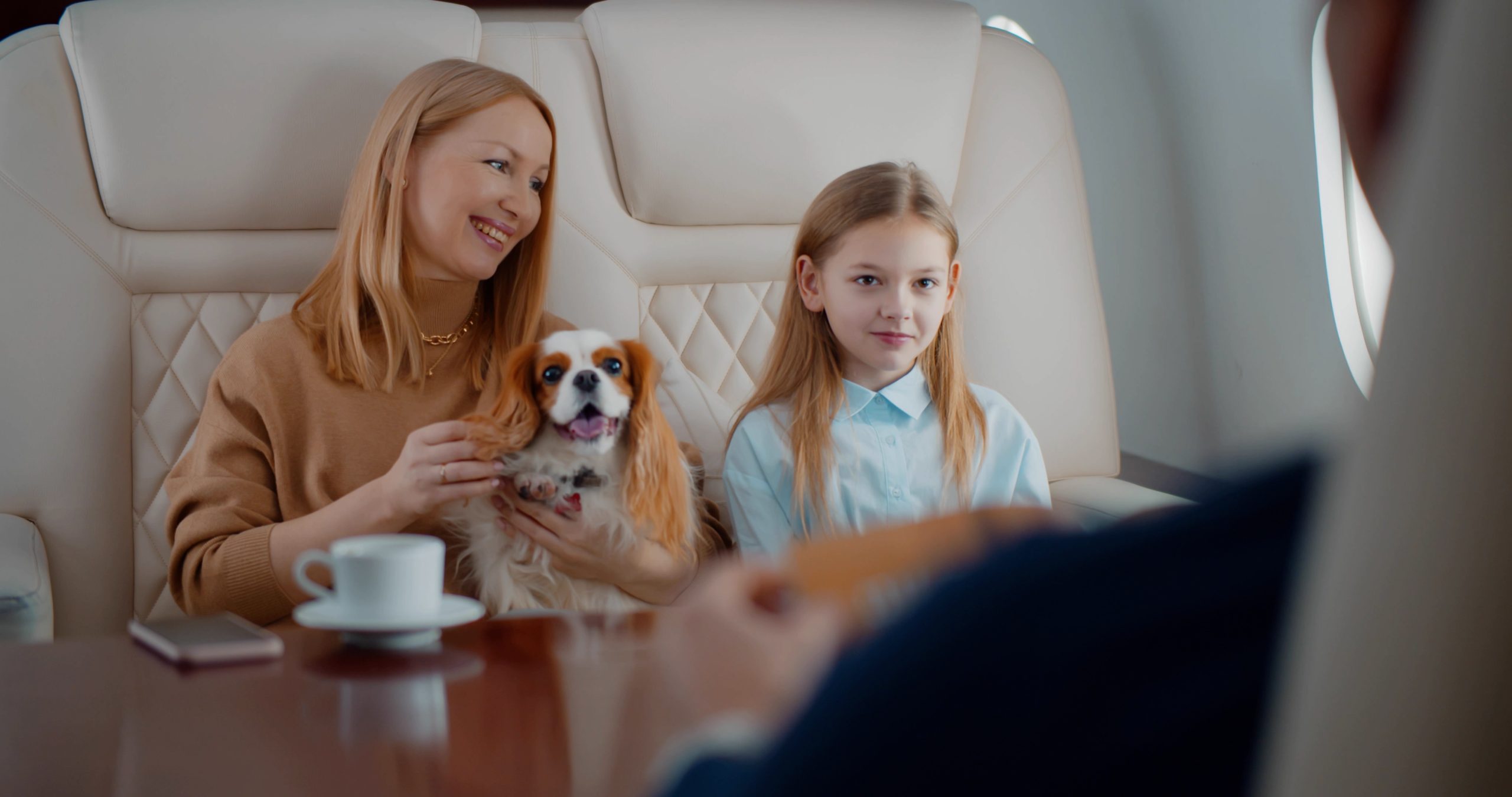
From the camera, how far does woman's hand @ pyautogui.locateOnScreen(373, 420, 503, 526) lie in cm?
116

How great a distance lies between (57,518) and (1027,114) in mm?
1527

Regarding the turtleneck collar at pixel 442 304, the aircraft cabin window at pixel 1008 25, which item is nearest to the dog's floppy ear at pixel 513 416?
the turtleneck collar at pixel 442 304

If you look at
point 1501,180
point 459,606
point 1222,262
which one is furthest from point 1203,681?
point 1222,262

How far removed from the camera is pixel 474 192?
4.68 ft

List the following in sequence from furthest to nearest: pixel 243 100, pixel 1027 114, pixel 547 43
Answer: pixel 1027 114, pixel 547 43, pixel 243 100

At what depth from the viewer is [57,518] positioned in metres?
1.50

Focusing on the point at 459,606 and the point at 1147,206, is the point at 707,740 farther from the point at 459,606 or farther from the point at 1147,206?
the point at 1147,206

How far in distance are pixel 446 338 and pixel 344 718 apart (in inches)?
32.8

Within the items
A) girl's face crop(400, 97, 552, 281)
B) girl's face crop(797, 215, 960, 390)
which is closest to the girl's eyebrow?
girl's face crop(400, 97, 552, 281)

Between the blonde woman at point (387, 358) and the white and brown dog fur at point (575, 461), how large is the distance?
3 centimetres

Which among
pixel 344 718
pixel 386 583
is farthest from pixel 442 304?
pixel 344 718

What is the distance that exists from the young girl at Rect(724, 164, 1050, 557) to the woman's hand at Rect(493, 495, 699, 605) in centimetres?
14

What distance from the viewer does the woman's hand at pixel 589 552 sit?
48.4 inches

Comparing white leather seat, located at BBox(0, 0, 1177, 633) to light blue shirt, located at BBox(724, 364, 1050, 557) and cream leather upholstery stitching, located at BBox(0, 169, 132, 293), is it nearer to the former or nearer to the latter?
cream leather upholstery stitching, located at BBox(0, 169, 132, 293)
